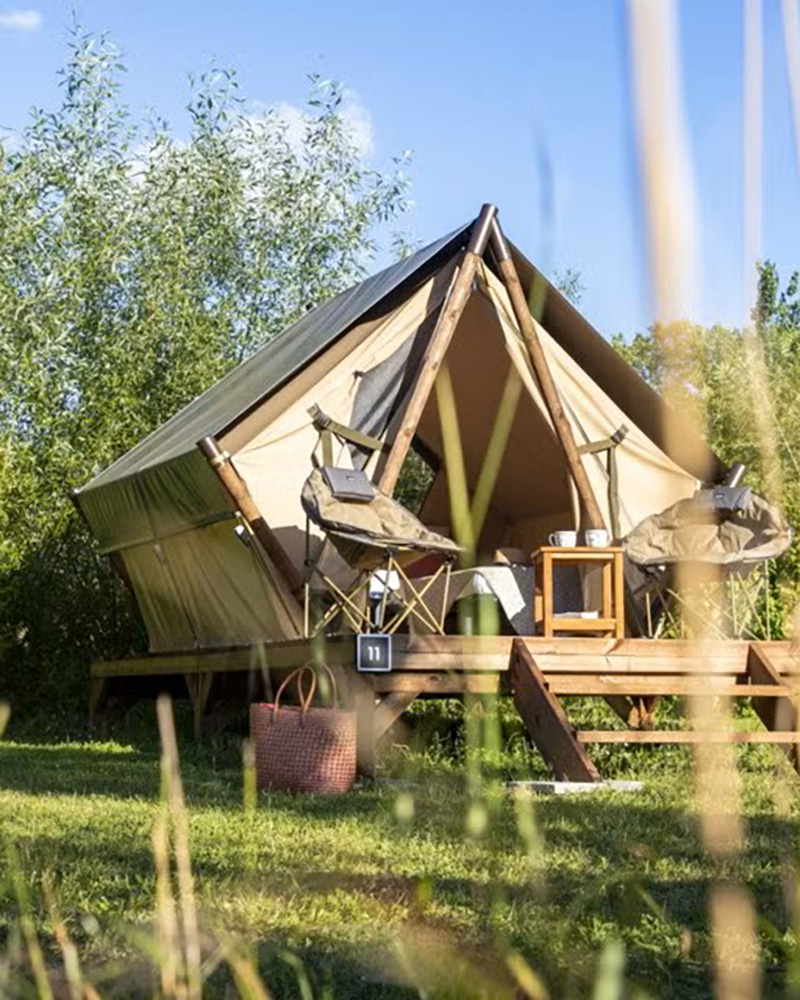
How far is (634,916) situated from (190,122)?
11093 mm

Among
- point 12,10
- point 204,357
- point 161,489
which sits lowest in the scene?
point 12,10

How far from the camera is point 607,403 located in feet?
24.8

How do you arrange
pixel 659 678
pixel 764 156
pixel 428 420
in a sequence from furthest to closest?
pixel 428 420 < pixel 659 678 < pixel 764 156

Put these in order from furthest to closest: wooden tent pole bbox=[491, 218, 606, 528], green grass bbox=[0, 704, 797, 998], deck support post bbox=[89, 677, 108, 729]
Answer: deck support post bbox=[89, 677, 108, 729] < wooden tent pole bbox=[491, 218, 606, 528] < green grass bbox=[0, 704, 797, 998]

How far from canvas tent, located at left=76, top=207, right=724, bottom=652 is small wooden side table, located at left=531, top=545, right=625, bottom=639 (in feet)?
1.37

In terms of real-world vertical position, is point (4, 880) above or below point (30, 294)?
below

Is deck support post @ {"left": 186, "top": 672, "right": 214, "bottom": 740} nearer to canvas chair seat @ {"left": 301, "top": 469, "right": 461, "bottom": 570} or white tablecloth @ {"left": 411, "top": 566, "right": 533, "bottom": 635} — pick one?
white tablecloth @ {"left": 411, "top": 566, "right": 533, "bottom": 635}

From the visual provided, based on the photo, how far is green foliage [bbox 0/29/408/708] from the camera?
10164 millimetres

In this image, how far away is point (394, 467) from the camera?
22.2 ft

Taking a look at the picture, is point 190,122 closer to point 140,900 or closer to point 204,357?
point 204,357

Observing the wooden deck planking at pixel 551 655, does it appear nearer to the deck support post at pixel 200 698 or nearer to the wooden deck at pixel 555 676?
the wooden deck at pixel 555 676

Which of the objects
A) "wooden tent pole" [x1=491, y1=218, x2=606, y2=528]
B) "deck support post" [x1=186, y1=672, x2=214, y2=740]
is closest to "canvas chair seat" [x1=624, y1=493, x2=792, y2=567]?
"wooden tent pole" [x1=491, y1=218, x2=606, y2=528]

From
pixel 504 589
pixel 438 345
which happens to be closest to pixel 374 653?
pixel 504 589

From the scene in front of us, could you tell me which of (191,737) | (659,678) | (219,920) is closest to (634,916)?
(219,920)
